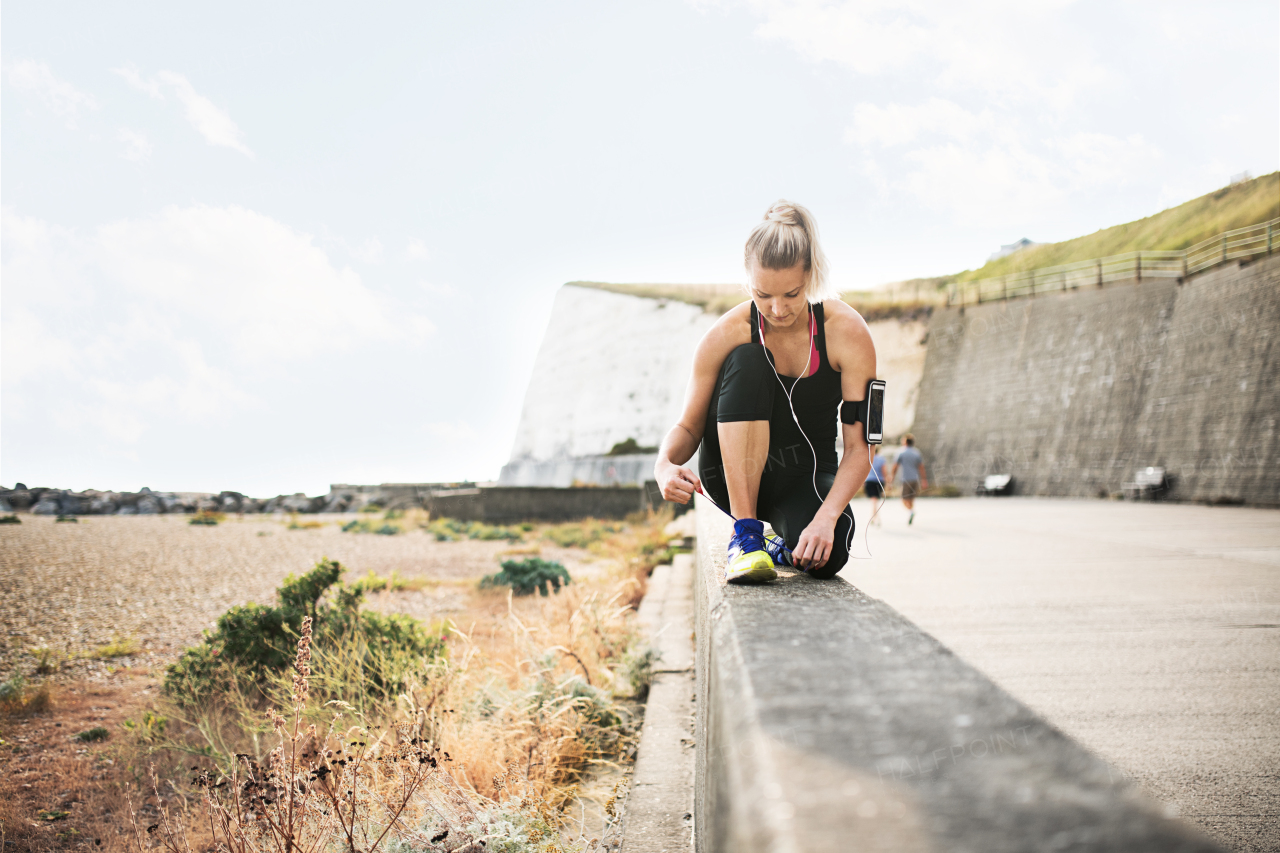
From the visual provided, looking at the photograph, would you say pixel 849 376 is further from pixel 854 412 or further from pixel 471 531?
pixel 471 531

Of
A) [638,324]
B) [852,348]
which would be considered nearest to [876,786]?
[852,348]

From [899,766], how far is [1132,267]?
984 inches

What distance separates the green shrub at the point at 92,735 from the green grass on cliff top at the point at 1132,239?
35.6ft

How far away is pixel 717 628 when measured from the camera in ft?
4.51

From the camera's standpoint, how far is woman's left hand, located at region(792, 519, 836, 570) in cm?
186

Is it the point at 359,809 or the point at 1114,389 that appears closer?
the point at 359,809

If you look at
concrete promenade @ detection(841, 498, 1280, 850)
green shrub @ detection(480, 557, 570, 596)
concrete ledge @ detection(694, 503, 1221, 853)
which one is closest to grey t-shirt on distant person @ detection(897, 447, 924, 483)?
concrete promenade @ detection(841, 498, 1280, 850)

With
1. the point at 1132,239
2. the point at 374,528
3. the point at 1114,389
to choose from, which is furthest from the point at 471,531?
the point at 1132,239

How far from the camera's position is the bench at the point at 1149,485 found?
51.5 ft

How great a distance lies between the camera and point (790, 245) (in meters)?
1.93

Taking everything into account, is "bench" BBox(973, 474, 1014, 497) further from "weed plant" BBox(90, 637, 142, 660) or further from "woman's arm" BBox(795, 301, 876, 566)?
"weed plant" BBox(90, 637, 142, 660)

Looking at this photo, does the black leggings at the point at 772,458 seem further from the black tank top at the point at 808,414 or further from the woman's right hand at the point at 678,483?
the woman's right hand at the point at 678,483

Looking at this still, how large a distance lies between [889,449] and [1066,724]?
24462 mm

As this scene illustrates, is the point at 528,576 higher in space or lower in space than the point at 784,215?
lower
